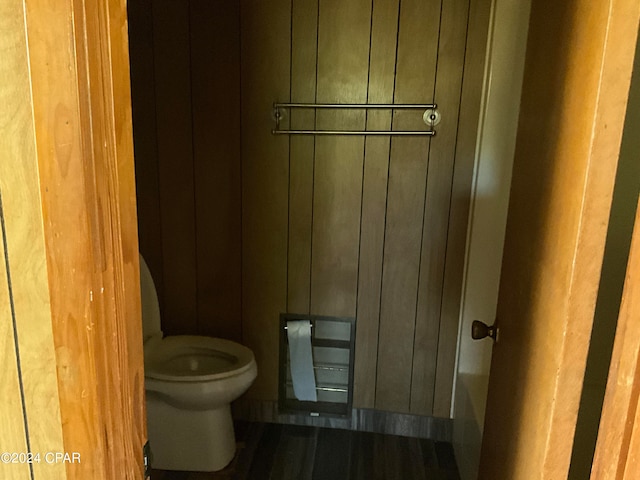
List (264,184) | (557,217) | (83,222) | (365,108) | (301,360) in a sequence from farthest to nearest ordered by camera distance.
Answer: (301,360), (264,184), (365,108), (557,217), (83,222)

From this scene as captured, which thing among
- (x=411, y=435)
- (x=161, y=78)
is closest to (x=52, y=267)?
(x=161, y=78)

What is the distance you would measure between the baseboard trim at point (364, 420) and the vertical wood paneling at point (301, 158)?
552 millimetres

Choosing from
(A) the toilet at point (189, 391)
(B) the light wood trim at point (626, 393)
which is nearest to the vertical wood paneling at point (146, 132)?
(A) the toilet at point (189, 391)

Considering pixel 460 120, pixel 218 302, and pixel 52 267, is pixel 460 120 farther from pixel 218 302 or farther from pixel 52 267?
pixel 52 267

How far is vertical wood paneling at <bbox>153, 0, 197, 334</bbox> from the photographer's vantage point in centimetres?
204

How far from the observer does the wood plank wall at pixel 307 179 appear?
6.43 feet

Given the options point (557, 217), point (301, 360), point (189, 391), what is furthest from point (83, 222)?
point (301, 360)

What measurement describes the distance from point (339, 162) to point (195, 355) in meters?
1.09

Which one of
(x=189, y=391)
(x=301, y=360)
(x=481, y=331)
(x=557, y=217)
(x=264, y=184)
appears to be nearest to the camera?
(x=557, y=217)

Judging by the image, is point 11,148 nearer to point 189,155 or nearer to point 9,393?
point 9,393

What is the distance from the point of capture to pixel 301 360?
2.28 metres

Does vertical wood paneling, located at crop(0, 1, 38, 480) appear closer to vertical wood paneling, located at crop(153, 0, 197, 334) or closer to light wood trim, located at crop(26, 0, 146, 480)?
light wood trim, located at crop(26, 0, 146, 480)

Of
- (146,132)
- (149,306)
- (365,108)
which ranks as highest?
(365,108)

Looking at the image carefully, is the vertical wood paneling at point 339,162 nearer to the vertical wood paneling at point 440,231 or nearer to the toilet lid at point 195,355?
the vertical wood paneling at point 440,231
